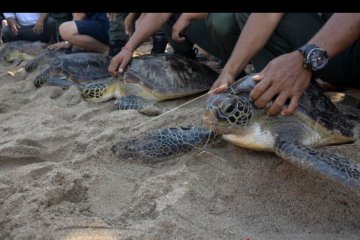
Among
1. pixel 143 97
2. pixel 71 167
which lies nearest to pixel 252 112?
pixel 71 167

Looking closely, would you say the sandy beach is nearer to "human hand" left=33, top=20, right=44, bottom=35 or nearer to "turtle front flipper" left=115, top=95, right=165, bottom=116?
"turtle front flipper" left=115, top=95, right=165, bottom=116

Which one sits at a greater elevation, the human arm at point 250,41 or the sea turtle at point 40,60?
the human arm at point 250,41

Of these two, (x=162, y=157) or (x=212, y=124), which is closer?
(x=212, y=124)

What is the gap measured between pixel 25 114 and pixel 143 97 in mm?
856

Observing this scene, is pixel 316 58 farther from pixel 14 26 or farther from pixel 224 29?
pixel 14 26

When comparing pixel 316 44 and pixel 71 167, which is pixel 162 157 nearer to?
pixel 71 167

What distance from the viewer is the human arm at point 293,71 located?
1642 millimetres

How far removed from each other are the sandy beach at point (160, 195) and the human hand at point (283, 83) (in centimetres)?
25

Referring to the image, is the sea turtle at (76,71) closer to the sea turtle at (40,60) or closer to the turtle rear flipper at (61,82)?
the turtle rear flipper at (61,82)

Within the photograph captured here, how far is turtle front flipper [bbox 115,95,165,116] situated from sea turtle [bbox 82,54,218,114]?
32mm

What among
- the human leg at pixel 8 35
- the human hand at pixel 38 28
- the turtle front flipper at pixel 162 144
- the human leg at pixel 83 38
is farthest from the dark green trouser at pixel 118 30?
the human leg at pixel 8 35

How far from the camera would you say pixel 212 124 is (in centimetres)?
169

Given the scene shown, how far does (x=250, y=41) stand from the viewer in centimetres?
221

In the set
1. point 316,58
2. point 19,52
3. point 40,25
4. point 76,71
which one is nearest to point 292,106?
point 316,58
